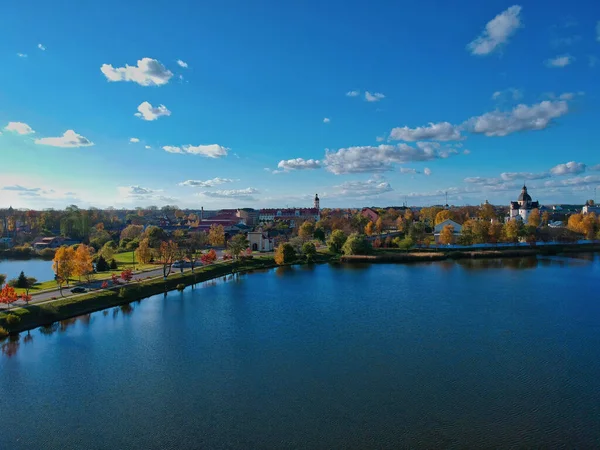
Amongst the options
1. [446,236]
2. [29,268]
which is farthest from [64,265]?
[446,236]

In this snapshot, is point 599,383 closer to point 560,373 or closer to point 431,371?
point 560,373

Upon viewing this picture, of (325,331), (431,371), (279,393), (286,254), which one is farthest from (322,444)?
(286,254)

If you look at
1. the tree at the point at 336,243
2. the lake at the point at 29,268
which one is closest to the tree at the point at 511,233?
the tree at the point at 336,243

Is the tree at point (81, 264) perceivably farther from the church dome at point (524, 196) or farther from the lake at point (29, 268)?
the church dome at point (524, 196)

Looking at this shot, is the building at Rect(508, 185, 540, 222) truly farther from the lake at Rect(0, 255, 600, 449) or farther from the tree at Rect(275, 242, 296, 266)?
the lake at Rect(0, 255, 600, 449)

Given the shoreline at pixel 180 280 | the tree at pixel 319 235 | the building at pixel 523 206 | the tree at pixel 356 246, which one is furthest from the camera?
the building at pixel 523 206
